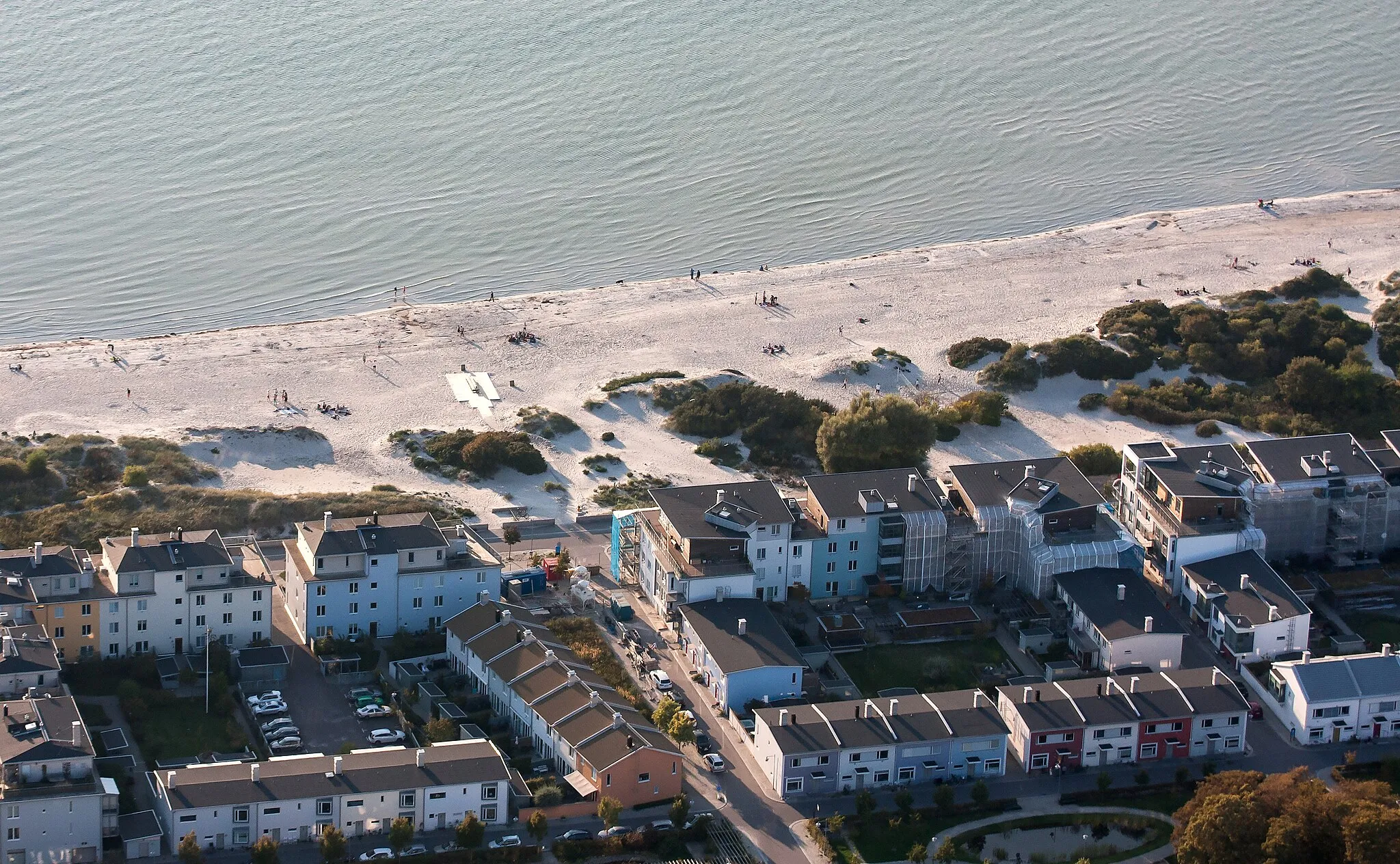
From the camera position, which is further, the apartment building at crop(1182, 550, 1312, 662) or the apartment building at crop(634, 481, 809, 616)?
the apartment building at crop(634, 481, 809, 616)

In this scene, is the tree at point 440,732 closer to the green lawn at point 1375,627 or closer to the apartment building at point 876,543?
the apartment building at point 876,543

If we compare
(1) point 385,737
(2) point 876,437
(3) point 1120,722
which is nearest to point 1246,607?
(3) point 1120,722

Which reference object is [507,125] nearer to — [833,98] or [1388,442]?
[833,98]

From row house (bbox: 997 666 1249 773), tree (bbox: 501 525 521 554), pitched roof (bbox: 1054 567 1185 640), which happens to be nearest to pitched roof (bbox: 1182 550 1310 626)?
pitched roof (bbox: 1054 567 1185 640)

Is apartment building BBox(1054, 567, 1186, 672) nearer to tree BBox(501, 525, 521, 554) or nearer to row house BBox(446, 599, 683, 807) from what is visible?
row house BBox(446, 599, 683, 807)

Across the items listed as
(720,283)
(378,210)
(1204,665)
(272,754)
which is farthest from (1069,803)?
(378,210)

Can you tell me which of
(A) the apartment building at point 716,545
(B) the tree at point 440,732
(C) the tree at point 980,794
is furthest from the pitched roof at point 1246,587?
(B) the tree at point 440,732
